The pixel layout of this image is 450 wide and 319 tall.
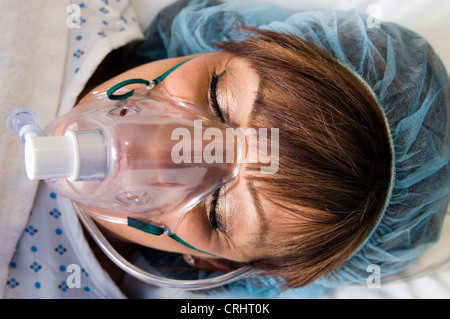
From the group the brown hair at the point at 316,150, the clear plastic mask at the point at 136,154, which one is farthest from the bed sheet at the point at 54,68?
the brown hair at the point at 316,150

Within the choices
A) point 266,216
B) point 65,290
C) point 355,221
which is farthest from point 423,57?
point 65,290

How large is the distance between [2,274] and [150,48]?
2.34 ft

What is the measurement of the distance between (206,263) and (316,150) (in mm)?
517

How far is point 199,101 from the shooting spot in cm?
76

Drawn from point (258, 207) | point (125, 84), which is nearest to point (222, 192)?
point (258, 207)

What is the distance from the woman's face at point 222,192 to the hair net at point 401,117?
0.21 m

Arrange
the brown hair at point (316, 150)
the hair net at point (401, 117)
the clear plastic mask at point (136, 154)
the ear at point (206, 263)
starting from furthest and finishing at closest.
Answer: the ear at point (206, 263) < the hair net at point (401, 117) < the brown hair at point (316, 150) < the clear plastic mask at point (136, 154)

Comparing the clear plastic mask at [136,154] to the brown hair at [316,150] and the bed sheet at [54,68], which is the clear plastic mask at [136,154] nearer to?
the brown hair at [316,150]

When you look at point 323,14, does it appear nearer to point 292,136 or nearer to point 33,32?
point 292,136

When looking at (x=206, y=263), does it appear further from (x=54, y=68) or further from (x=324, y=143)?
(x=54, y=68)

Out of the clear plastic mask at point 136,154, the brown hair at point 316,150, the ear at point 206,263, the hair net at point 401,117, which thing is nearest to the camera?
the clear plastic mask at point 136,154

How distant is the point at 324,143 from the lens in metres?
0.70

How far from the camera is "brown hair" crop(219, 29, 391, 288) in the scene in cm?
70

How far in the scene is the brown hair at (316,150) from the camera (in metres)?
0.70
